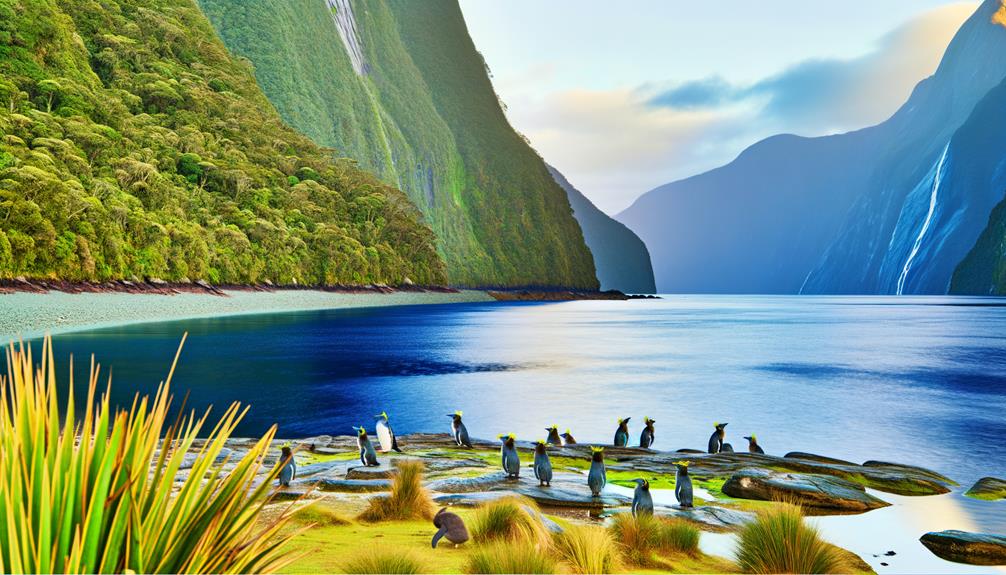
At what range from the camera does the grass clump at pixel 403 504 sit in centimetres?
952

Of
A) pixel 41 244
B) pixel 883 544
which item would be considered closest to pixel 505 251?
pixel 41 244

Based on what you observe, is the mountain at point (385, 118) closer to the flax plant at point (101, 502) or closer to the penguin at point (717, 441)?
the penguin at point (717, 441)

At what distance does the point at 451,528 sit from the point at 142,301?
59.7 meters

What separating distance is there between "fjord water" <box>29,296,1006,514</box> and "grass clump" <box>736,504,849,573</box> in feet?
30.8

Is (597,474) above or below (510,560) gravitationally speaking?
below

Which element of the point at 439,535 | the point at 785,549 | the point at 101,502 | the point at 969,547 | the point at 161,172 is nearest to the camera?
the point at 101,502

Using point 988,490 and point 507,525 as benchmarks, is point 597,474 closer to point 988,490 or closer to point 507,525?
point 507,525

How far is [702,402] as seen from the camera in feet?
91.2

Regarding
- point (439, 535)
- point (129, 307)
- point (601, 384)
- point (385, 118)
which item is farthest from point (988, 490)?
point (385, 118)

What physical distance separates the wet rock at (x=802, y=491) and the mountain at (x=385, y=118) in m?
128

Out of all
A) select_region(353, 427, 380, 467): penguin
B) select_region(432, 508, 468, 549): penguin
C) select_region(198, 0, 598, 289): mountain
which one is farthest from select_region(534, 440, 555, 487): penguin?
select_region(198, 0, 598, 289): mountain

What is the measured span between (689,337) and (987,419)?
3649 centimetres

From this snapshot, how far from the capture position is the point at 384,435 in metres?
15.6

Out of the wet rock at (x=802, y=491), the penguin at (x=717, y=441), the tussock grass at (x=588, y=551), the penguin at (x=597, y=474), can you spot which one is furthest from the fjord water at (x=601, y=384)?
the tussock grass at (x=588, y=551)
